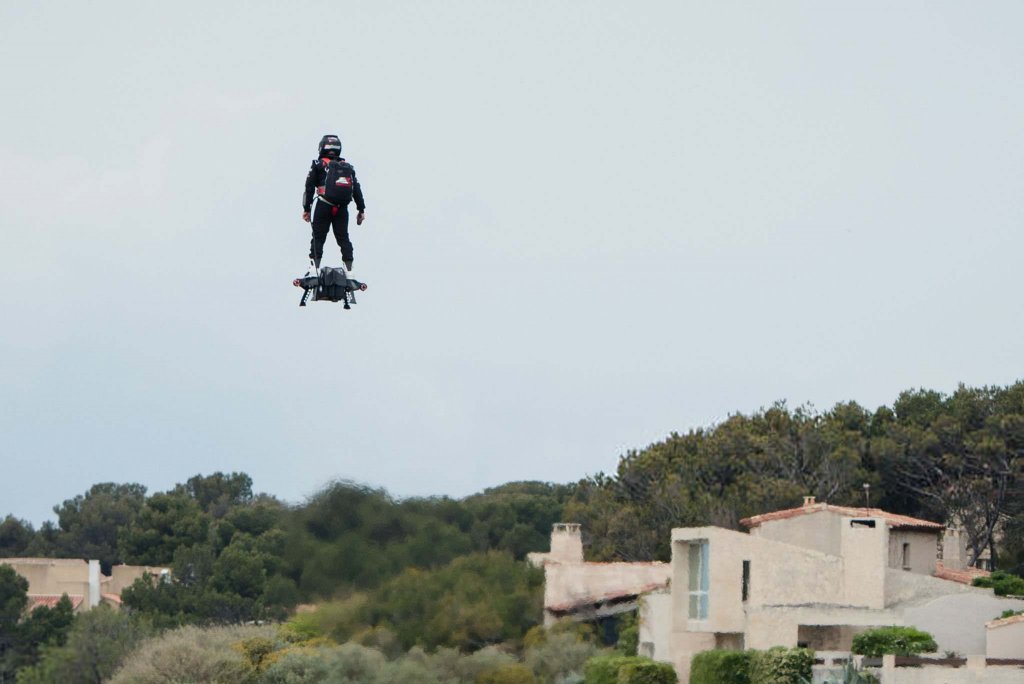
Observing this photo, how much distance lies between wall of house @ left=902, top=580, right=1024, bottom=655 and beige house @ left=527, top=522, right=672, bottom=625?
13.1 m

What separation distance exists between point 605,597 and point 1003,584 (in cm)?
1465

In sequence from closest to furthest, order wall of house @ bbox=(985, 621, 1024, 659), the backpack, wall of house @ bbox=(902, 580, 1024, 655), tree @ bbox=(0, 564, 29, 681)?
the backpack
wall of house @ bbox=(985, 621, 1024, 659)
wall of house @ bbox=(902, 580, 1024, 655)
tree @ bbox=(0, 564, 29, 681)

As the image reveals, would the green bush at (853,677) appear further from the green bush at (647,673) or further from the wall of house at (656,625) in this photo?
the wall of house at (656,625)

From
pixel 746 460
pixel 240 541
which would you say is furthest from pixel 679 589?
pixel 240 541

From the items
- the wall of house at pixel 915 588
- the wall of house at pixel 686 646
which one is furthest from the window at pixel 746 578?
the wall of house at pixel 915 588

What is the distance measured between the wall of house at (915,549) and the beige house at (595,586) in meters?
7.86

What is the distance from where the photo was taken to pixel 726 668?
49.3 meters

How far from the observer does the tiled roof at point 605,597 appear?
63.3 meters

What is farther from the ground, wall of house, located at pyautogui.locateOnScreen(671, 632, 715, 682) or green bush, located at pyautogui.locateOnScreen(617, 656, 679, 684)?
wall of house, located at pyautogui.locateOnScreen(671, 632, 715, 682)

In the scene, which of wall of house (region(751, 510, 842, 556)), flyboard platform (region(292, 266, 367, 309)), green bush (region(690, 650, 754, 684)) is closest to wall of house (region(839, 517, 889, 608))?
wall of house (region(751, 510, 842, 556))

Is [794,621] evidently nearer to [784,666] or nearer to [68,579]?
[784,666]

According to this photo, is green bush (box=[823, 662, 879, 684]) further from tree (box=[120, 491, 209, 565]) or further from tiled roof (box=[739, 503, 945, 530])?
tree (box=[120, 491, 209, 565])

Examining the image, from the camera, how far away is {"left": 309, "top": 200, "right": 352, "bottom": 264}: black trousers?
29078 mm

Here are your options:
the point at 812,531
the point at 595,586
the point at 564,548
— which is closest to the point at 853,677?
the point at 812,531
